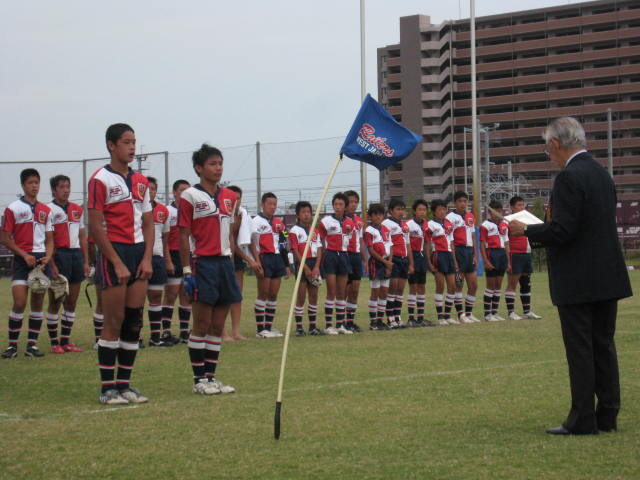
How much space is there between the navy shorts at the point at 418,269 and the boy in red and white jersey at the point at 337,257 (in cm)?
190

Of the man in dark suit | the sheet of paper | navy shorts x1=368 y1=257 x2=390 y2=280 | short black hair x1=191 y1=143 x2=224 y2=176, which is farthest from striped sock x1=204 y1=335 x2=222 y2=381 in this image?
navy shorts x1=368 y1=257 x2=390 y2=280

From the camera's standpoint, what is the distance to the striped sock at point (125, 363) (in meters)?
7.84

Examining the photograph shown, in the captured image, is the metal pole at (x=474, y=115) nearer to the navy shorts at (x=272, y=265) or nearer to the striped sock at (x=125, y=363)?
the navy shorts at (x=272, y=265)

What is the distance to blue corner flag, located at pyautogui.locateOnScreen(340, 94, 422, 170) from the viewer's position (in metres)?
7.55

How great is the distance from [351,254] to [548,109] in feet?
307

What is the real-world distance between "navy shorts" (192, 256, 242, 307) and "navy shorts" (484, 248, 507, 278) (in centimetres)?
918

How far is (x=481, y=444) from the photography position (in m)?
5.62

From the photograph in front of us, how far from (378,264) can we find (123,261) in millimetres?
8242

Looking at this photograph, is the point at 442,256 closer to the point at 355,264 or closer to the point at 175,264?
the point at 355,264

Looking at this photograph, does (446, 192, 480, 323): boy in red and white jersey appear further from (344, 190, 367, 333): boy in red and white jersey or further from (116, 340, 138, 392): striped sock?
(116, 340, 138, 392): striped sock

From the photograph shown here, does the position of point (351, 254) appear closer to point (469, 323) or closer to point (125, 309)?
point (469, 323)

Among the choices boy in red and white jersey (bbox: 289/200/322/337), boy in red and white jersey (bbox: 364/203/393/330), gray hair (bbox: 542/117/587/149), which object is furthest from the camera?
boy in red and white jersey (bbox: 364/203/393/330)

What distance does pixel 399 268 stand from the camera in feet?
52.1

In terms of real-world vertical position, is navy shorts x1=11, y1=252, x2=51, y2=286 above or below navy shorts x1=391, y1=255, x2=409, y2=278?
above
